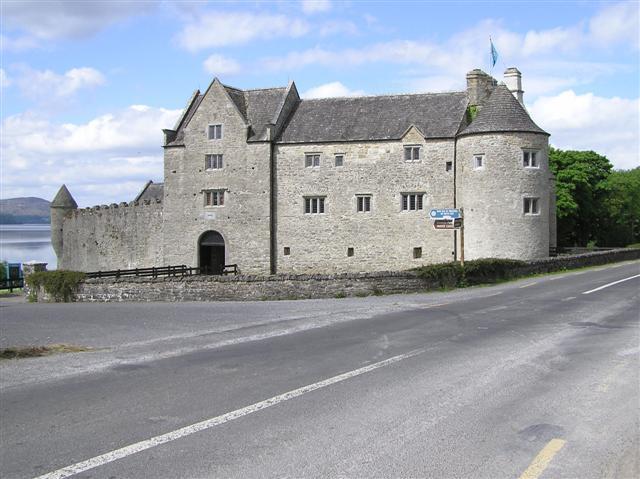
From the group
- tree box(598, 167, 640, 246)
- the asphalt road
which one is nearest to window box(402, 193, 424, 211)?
the asphalt road

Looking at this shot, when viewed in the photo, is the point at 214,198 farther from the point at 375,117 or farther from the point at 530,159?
the point at 530,159

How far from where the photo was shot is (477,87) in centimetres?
4425

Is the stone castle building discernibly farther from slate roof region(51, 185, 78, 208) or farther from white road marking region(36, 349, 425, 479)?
white road marking region(36, 349, 425, 479)

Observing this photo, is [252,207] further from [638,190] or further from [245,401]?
[638,190]

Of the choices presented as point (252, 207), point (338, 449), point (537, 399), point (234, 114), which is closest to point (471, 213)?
point (252, 207)

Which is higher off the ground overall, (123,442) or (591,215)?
(591,215)

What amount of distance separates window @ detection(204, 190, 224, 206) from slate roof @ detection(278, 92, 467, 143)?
5827 millimetres

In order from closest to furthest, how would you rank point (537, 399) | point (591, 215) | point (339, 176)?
point (537, 399)
point (339, 176)
point (591, 215)

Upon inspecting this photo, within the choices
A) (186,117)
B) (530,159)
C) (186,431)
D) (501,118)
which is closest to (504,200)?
(530,159)

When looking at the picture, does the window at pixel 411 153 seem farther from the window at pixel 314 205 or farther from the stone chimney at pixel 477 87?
the window at pixel 314 205

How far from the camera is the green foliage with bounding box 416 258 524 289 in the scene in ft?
95.1

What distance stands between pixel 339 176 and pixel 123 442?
3791 centimetres

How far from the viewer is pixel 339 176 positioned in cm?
4516

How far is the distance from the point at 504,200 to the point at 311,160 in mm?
13135
